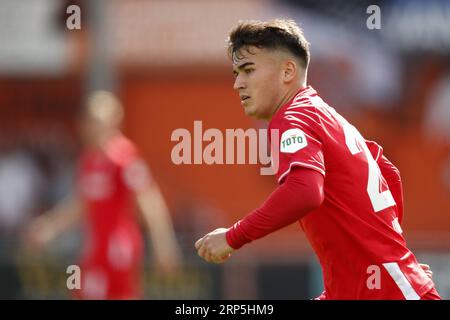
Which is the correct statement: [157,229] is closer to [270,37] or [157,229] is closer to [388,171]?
[388,171]

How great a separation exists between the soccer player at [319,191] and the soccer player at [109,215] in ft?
16.6

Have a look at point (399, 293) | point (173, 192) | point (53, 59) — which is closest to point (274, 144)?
point (399, 293)

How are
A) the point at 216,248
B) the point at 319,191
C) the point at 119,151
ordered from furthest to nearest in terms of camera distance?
1. the point at 119,151
2. the point at 216,248
3. the point at 319,191

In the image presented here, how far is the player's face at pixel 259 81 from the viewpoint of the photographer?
484 centimetres

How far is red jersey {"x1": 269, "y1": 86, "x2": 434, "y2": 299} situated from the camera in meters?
4.59

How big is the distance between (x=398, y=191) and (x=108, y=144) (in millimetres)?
5258

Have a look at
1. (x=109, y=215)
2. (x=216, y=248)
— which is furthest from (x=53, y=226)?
(x=216, y=248)

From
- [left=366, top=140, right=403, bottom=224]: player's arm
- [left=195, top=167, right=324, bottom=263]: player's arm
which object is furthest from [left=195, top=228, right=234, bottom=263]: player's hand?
[left=366, top=140, right=403, bottom=224]: player's arm

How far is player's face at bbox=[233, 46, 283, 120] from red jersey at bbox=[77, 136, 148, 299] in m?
5.05

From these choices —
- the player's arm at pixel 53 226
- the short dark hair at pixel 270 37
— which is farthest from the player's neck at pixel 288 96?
the player's arm at pixel 53 226

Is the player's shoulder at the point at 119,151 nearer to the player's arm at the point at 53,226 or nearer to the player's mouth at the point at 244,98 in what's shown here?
the player's arm at the point at 53,226

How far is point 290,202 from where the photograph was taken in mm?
4348

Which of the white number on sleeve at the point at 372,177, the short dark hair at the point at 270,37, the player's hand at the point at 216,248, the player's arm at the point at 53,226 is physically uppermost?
the short dark hair at the point at 270,37

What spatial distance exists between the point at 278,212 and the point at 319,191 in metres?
0.17
